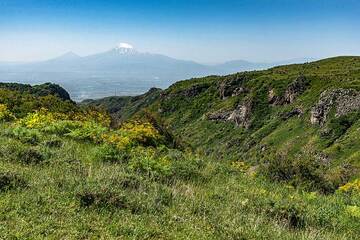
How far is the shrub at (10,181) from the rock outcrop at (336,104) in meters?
91.0

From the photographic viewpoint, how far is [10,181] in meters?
7.02

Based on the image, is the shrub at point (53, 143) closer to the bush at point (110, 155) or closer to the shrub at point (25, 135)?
the shrub at point (25, 135)

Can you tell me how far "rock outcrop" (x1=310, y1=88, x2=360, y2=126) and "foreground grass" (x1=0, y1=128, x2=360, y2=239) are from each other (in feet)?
287

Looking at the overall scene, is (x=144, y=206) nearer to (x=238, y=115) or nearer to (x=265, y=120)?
(x=265, y=120)

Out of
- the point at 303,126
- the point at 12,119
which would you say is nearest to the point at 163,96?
the point at 303,126

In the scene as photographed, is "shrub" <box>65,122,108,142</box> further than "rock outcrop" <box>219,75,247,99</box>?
No

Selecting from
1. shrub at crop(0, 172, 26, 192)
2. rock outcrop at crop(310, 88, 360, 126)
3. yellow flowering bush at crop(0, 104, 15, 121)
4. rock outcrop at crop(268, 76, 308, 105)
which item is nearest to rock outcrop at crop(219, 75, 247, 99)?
rock outcrop at crop(268, 76, 308, 105)

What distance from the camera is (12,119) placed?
16.7 m

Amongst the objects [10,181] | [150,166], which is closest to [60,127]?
[150,166]

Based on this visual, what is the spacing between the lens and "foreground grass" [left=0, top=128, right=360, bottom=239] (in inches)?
225

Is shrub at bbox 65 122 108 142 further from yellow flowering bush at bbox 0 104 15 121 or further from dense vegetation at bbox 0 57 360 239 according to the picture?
yellow flowering bush at bbox 0 104 15 121

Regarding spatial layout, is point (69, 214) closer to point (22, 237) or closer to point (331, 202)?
point (22, 237)

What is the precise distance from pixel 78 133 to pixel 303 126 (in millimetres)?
90983

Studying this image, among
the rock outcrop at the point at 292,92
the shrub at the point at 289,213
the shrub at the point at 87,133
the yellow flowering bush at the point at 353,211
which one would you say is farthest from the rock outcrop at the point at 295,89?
the shrub at the point at 289,213
